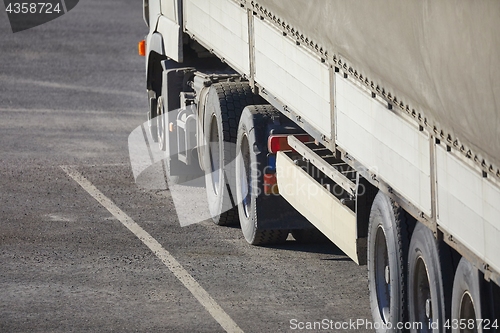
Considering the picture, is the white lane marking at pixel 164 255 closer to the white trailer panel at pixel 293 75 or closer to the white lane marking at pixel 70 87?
the white trailer panel at pixel 293 75

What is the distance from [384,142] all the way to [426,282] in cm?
96

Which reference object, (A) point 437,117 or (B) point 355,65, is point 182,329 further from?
(A) point 437,117

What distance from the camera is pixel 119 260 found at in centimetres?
1094

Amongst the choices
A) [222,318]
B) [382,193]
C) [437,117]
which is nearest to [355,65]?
[382,193]

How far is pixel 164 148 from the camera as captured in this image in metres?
15.2

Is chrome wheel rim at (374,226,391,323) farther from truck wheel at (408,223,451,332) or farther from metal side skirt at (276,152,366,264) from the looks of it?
truck wheel at (408,223,451,332)

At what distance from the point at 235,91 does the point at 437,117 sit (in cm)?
539

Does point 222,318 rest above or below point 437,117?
below

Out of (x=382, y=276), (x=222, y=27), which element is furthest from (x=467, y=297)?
(x=222, y=27)

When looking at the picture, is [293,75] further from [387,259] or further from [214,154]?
[214,154]

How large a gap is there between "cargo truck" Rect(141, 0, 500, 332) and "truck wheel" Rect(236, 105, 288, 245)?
2 centimetres

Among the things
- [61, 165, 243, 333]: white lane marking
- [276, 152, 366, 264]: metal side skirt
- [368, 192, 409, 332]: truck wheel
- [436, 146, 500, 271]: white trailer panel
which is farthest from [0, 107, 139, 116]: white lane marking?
[436, 146, 500, 271]: white trailer panel

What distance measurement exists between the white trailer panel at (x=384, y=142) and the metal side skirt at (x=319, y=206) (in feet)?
2.08

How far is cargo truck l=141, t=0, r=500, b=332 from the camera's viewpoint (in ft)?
20.7
